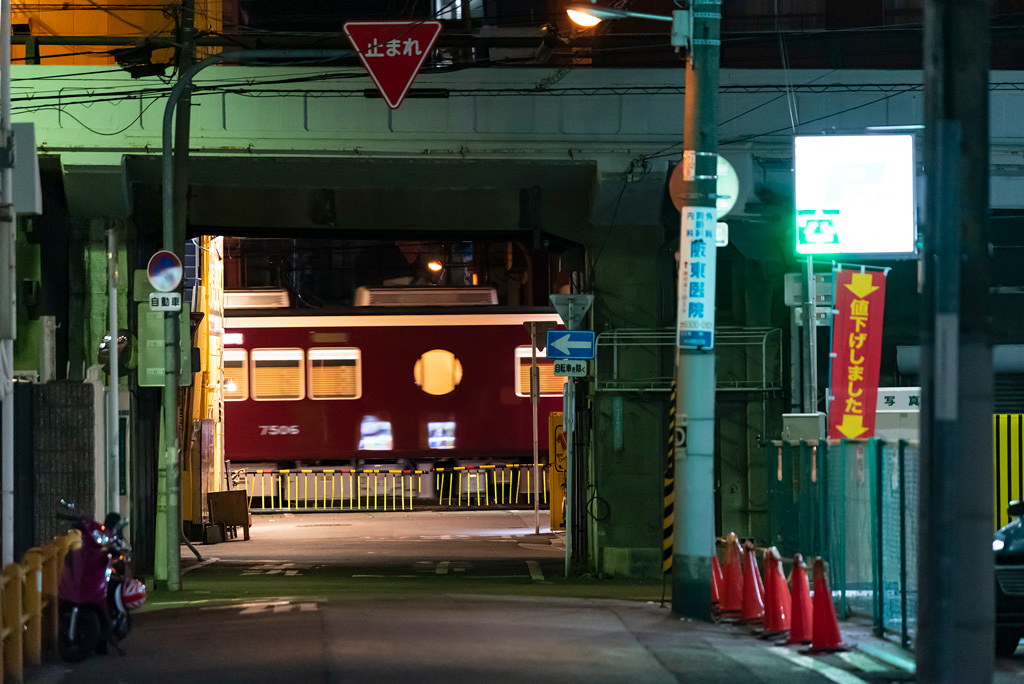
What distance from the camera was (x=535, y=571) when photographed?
17.2 metres

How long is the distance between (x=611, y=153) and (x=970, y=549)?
10191 millimetres

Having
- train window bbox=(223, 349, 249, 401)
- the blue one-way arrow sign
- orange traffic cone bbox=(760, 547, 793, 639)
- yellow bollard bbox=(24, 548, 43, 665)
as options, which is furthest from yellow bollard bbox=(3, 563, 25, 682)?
train window bbox=(223, 349, 249, 401)

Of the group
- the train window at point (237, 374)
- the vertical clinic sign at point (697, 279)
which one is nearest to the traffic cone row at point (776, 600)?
the vertical clinic sign at point (697, 279)

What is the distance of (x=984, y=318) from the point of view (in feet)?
21.8

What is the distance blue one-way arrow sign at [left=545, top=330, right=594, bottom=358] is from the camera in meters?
15.7

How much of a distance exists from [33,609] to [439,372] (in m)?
17.5

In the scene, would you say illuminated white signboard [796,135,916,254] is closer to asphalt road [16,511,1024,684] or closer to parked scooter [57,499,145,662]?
asphalt road [16,511,1024,684]

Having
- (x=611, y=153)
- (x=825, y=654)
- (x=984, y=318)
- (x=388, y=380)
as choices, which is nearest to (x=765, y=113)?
(x=611, y=153)

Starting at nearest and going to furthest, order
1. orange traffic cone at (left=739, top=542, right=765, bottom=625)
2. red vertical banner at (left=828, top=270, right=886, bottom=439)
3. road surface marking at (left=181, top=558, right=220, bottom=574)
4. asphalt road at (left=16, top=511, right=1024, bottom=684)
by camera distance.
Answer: asphalt road at (left=16, top=511, right=1024, bottom=684), orange traffic cone at (left=739, top=542, right=765, bottom=625), red vertical banner at (left=828, top=270, right=886, bottom=439), road surface marking at (left=181, top=558, right=220, bottom=574)

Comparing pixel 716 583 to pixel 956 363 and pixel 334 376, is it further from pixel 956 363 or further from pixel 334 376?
pixel 334 376

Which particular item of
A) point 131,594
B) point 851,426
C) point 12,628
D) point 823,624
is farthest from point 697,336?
point 12,628

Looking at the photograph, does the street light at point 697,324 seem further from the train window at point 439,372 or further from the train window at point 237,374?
the train window at point 237,374

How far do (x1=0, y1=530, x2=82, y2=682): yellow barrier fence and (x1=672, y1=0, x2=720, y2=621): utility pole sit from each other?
510 centimetres

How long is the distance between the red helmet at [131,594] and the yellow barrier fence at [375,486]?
54.3 ft
